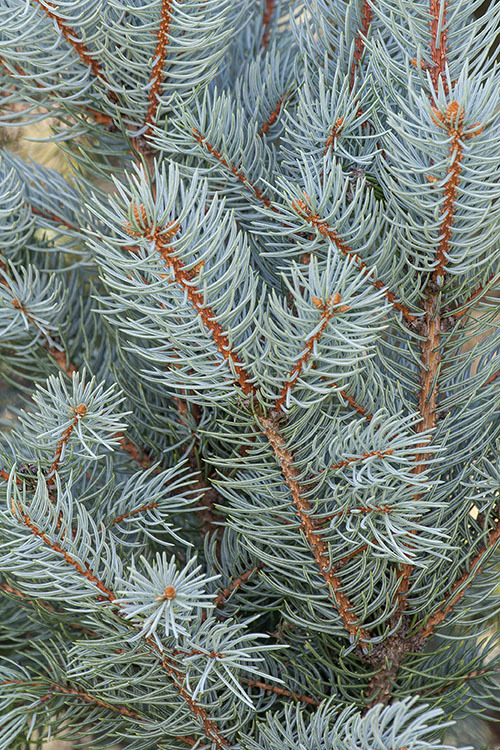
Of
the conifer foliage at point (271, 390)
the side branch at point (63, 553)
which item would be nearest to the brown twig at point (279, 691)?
the conifer foliage at point (271, 390)

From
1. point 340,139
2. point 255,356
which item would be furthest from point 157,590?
point 340,139

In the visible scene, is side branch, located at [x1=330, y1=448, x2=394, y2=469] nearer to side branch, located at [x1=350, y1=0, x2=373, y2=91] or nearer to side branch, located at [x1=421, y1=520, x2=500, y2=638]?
side branch, located at [x1=421, y1=520, x2=500, y2=638]

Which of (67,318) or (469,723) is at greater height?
(67,318)

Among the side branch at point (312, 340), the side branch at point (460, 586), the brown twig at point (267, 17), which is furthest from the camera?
the brown twig at point (267, 17)

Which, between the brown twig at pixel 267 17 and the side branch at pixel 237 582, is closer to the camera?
the side branch at pixel 237 582

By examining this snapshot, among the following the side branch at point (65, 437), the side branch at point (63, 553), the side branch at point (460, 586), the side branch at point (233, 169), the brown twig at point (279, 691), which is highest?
the side branch at point (233, 169)

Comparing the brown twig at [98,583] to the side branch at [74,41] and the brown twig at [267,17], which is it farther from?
the brown twig at [267,17]

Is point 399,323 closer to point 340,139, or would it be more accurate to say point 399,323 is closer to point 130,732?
point 340,139

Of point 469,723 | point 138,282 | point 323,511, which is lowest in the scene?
point 469,723
